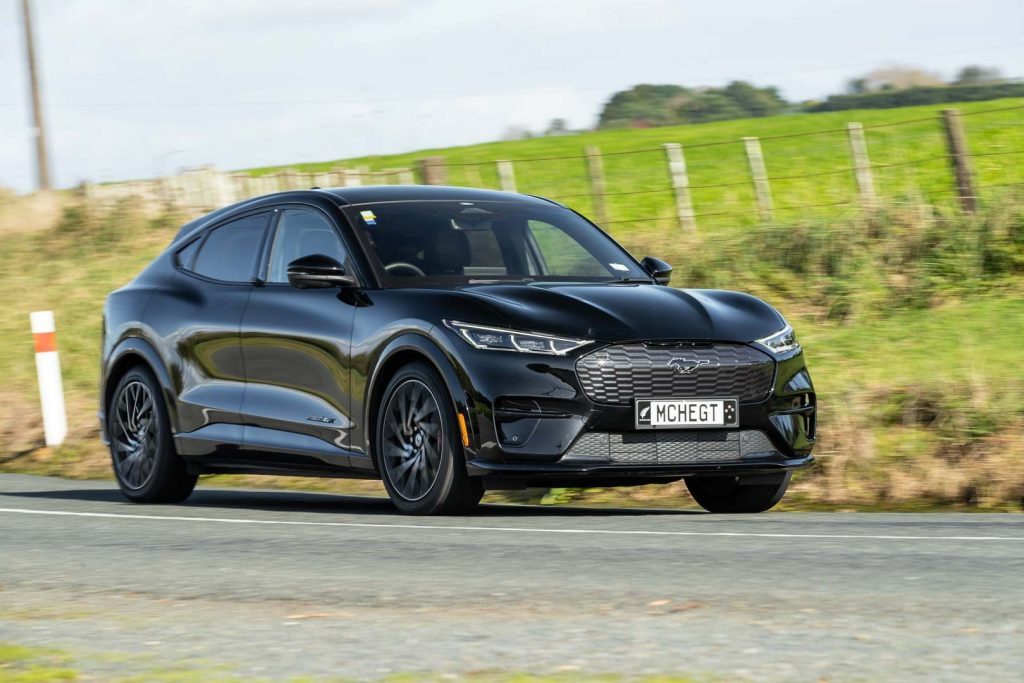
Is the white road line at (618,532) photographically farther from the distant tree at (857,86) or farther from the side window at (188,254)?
the distant tree at (857,86)

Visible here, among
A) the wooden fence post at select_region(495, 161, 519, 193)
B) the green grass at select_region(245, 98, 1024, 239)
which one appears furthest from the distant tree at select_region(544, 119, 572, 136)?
the wooden fence post at select_region(495, 161, 519, 193)

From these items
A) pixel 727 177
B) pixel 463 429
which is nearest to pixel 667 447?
pixel 463 429

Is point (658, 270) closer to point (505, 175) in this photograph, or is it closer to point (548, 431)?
point (548, 431)

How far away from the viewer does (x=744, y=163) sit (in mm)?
39094

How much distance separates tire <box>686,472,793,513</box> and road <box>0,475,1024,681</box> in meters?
0.37

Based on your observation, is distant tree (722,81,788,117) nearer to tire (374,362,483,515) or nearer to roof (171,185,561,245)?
roof (171,185,561,245)

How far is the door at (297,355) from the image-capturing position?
9.20 meters

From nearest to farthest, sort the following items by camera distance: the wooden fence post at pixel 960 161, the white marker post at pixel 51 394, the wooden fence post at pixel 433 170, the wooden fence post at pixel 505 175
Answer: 1. the white marker post at pixel 51 394
2. the wooden fence post at pixel 960 161
3. the wooden fence post at pixel 433 170
4. the wooden fence post at pixel 505 175

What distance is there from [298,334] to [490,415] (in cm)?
164

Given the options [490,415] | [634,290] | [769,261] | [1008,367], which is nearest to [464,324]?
[490,415]

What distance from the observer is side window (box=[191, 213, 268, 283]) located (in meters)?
10.2


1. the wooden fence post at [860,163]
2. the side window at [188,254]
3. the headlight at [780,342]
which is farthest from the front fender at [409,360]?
the wooden fence post at [860,163]

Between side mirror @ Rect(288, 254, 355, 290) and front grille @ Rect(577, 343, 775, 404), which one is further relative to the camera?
side mirror @ Rect(288, 254, 355, 290)

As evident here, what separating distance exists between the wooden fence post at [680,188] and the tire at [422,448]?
11.9 metres
